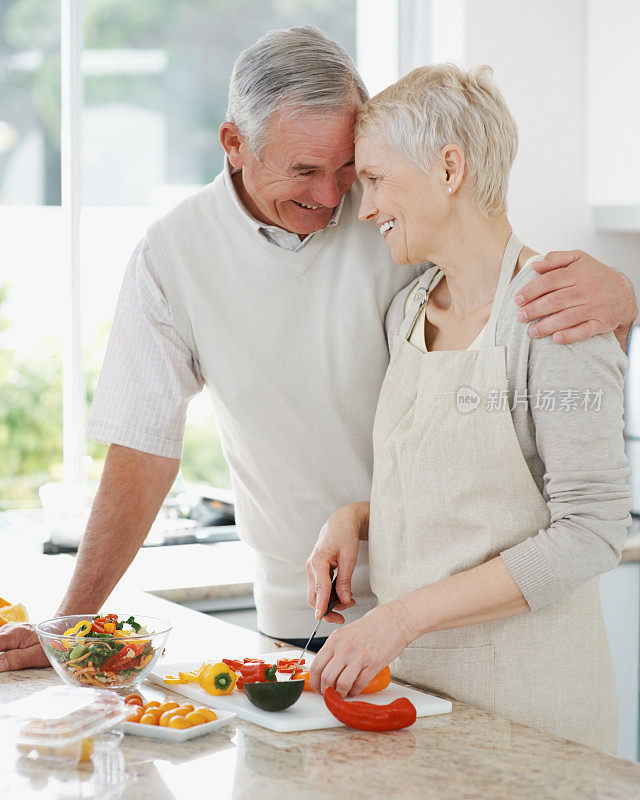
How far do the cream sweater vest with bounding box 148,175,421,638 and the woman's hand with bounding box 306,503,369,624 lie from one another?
0.50ft

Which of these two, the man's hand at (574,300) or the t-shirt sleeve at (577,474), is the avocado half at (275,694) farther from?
the man's hand at (574,300)

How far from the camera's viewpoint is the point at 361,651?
122cm

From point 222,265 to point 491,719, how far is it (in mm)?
786

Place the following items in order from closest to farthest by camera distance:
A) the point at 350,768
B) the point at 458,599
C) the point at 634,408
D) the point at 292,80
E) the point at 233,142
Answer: the point at 350,768, the point at 458,599, the point at 292,80, the point at 233,142, the point at 634,408

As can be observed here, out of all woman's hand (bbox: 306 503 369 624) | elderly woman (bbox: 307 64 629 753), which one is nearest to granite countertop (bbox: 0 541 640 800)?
elderly woman (bbox: 307 64 629 753)

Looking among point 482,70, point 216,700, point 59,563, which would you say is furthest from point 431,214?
point 59,563

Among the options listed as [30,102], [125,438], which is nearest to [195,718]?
[125,438]

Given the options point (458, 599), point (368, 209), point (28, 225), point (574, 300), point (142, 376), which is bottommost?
point (458, 599)

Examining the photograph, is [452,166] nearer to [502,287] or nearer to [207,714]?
[502,287]

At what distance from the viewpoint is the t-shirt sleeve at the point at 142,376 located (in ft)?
5.30

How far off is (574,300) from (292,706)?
576mm

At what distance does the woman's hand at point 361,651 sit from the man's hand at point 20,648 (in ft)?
1.29

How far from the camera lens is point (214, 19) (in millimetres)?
2902

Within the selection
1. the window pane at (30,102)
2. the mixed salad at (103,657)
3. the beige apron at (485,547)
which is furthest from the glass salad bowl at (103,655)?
the window pane at (30,102)
